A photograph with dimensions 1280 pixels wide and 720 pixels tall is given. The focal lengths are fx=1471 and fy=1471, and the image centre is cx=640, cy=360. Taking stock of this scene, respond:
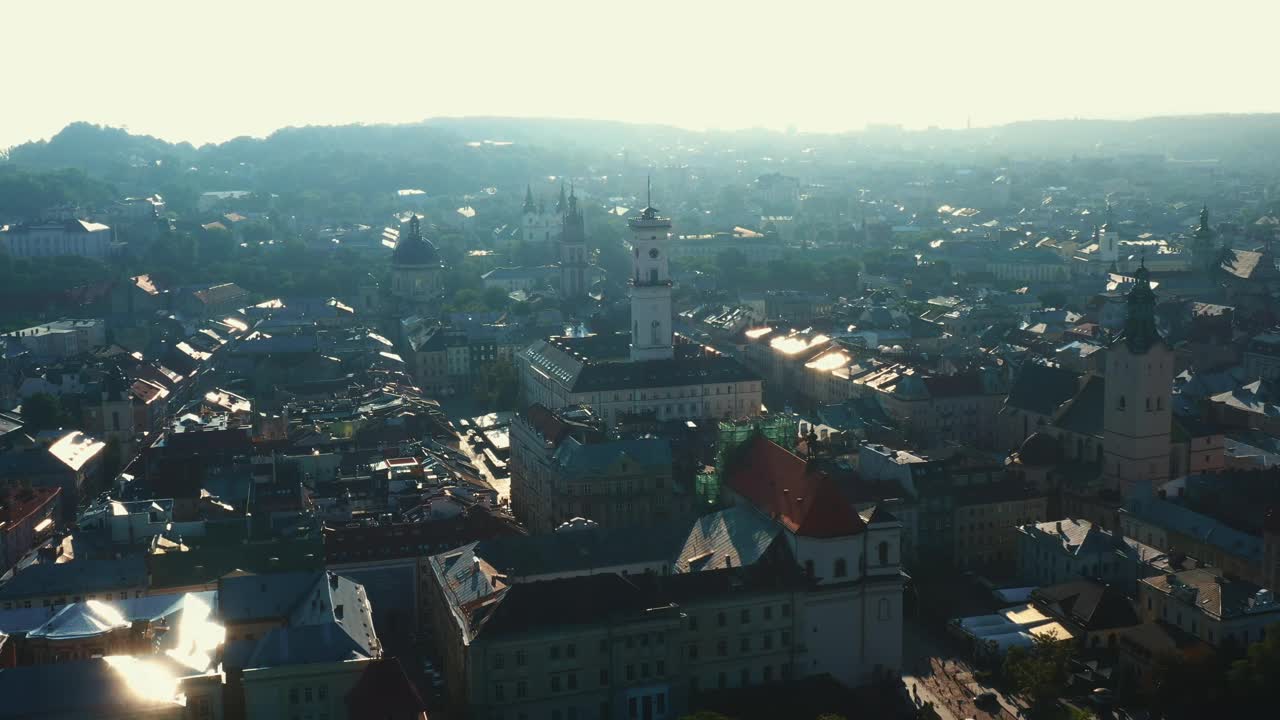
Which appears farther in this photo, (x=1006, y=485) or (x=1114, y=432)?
(x=1114, y=432)

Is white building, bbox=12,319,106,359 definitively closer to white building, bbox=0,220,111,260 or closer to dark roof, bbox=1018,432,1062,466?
white building, bbox=0,220,111,260

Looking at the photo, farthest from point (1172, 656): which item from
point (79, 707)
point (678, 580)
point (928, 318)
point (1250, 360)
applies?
point (928, 318)

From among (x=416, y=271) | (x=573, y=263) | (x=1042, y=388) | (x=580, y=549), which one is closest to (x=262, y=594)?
(x=580, y=549)

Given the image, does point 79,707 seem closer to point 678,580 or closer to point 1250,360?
point 678,580

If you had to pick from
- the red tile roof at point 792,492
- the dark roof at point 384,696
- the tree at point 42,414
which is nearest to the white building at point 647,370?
the tree at point 42,414

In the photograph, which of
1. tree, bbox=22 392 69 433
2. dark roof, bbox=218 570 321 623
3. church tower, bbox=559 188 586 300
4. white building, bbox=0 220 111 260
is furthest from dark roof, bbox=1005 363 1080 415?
white building, bbox=0 220 111 260

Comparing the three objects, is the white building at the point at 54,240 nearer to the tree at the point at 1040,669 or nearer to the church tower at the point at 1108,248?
the church tower at the point at 1108,248

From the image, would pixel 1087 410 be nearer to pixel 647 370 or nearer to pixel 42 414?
pixel 647 370
